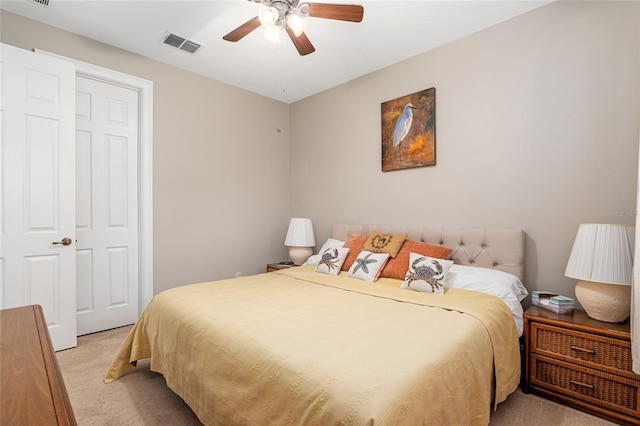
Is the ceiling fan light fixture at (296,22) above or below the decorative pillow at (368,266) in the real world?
above

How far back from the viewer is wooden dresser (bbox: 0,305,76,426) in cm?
69

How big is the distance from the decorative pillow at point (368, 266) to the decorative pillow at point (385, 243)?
7 centimetres

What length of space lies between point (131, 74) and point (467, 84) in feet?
10.6

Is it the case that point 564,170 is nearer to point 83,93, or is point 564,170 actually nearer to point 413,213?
point 413,213

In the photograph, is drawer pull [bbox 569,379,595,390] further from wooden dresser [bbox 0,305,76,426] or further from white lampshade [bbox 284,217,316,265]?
white lampshade [bbox 284,217,316,265]

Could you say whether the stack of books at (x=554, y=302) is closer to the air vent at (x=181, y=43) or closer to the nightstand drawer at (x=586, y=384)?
the nightstand drawer at (x=586, y=384)

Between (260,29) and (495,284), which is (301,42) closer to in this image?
(260,29)

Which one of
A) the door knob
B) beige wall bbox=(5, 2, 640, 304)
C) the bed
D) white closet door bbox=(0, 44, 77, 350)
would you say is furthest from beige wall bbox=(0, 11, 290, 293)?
the bed

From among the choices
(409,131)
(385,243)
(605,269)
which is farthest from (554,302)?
(409,131)

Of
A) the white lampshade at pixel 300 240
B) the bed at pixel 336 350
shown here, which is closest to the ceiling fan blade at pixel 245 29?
the bed at pixel 336 350

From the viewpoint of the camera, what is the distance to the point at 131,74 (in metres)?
3.13

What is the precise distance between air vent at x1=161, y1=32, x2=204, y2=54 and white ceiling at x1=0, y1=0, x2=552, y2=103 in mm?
47

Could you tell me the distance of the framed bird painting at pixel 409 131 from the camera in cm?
300

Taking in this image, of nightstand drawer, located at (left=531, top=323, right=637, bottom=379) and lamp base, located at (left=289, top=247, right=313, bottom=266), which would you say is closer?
nightstand drawer, located at (left=531, top=323, right=637, bottom=379)
